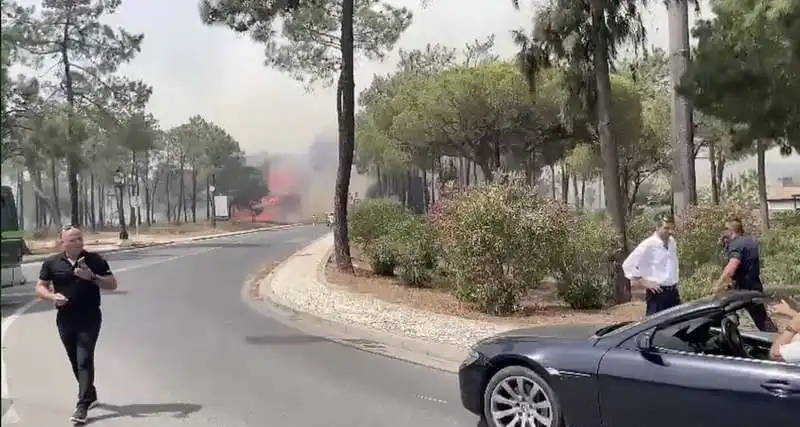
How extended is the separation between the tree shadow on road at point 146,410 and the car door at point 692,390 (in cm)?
348

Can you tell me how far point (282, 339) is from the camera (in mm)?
11312

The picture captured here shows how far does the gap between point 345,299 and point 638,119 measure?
2317 centimetres

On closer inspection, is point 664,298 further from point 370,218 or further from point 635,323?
point 370,218

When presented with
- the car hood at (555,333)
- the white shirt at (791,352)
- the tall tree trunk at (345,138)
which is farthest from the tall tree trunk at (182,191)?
the white shirt at (791,352)

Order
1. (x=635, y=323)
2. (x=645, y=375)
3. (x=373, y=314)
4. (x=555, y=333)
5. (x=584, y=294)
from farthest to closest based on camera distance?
(x=584, y=294), (x=373, y=314), (x=555, y=333), (x=635, y=323), (x=645, y=375)

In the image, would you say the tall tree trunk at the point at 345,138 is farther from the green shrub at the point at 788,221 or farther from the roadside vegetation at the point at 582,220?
the green shrub at the point at 788,221

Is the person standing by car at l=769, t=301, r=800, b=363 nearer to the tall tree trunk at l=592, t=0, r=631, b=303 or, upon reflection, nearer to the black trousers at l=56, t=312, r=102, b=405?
the black trousers at l=56, t=312, r=102, b=405

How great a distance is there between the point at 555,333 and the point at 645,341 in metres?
0.82

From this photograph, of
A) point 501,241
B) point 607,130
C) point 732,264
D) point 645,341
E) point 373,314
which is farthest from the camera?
point 607,130

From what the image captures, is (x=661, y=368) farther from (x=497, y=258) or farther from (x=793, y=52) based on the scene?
(x=497, y=258)

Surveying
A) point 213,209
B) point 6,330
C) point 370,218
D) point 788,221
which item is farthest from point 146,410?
point 213,209

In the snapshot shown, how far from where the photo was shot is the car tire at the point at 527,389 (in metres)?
5.56

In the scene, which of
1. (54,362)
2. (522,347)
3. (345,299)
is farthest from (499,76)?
(522,347)

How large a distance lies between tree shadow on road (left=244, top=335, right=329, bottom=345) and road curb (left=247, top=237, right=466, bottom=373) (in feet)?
0.80
